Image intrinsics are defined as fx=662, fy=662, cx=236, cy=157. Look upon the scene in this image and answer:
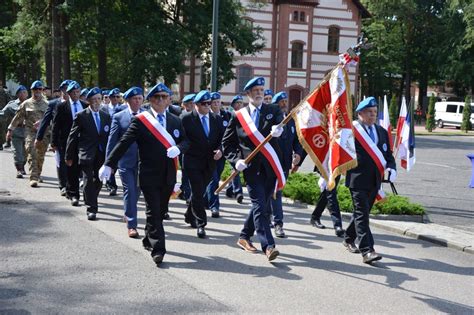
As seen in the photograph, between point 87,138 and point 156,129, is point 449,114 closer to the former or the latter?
point 87,138

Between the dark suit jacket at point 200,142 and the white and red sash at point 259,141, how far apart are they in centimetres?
160

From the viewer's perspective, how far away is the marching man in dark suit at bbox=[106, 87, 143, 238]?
8672 mm

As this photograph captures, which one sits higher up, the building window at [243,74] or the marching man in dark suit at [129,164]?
the building window at [243,74]

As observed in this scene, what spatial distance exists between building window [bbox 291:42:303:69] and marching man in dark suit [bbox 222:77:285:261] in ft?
151

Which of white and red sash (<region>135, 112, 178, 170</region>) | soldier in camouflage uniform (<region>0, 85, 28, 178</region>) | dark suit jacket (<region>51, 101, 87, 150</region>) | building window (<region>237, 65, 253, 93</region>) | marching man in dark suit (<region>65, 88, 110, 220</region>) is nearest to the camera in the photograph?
white and red sash (<region>135, 112, 178, 170</region>)

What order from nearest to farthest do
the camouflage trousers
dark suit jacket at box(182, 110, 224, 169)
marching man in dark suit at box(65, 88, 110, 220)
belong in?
dark suit jacket at box(182, 110, 224, 169) → marching man in dark suit at box(65, 88, 110, 220) → the camouflage trousers

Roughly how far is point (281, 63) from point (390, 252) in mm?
45098

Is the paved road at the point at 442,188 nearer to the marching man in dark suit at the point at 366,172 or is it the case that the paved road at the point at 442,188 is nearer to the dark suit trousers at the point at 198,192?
the marching man in dark suit at the point at 366,172

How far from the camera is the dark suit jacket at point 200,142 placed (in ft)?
30.5

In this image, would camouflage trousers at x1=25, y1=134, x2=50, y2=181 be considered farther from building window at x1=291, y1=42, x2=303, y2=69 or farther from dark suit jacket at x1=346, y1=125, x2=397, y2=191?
building window at x1=291, y1=42, x2=303, y2=69

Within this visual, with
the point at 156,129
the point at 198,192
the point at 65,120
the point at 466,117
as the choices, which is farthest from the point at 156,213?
the point at 466,117

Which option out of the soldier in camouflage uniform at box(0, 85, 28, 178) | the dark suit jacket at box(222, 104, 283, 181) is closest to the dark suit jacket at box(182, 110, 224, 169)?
the dark suit jacket at box(222, 104, 283, 181)

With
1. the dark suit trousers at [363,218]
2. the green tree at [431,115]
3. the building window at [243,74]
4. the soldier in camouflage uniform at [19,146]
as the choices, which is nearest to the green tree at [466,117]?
the green tree at [431,115]

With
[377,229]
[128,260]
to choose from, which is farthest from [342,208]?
[128,260]
